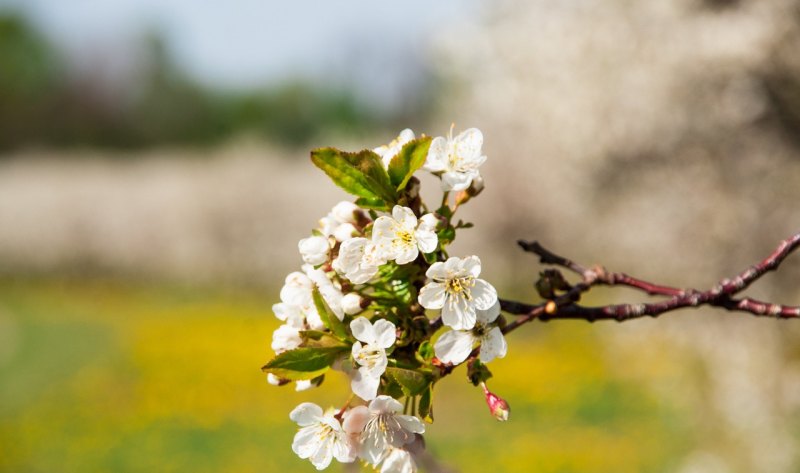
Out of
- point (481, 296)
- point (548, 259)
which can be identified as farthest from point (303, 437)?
point (548, 259)

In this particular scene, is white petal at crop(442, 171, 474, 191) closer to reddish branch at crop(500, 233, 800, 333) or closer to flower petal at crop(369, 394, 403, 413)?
reddish branch at crop(500, 233, 800, 333)

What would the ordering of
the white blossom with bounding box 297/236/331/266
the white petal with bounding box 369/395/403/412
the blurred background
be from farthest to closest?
1. the blurred background
2. the white blossom with bounding box 297/236/331/266
3. the white petal with bounding box 369/395/403/412

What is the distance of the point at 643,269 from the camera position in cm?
716

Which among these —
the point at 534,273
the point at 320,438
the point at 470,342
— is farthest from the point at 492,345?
the point at 534,273

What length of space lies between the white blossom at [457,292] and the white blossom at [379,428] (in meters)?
0.12

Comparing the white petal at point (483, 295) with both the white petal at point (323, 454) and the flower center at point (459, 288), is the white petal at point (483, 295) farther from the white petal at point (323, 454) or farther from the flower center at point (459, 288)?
the white petal at point (323, 454)

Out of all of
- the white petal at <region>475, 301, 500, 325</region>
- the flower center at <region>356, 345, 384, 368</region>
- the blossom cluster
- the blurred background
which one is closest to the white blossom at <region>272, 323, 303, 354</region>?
the blossom cluster

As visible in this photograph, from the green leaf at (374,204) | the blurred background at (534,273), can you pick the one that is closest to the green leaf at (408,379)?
the green leaf at (374,204)

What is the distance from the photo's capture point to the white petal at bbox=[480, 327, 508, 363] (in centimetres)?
98

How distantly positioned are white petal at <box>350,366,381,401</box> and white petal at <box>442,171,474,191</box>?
0.86ft

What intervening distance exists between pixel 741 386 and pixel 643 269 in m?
1.64

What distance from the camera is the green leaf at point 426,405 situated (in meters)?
1.01

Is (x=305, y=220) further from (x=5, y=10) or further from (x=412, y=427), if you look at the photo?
(x=5, y=10)

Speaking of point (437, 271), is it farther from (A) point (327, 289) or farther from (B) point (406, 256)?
(A) point (327, 289)
